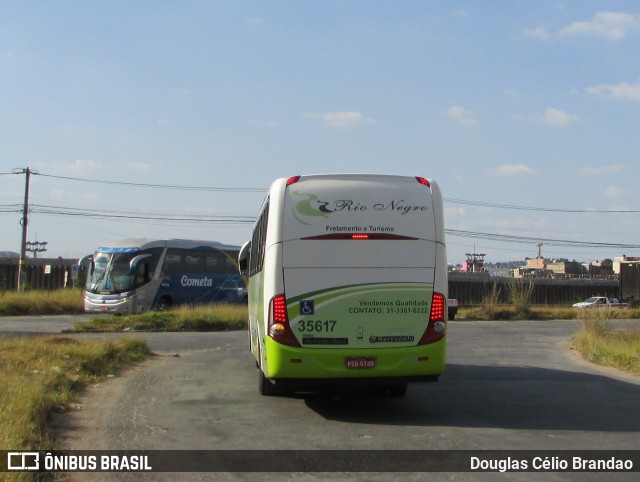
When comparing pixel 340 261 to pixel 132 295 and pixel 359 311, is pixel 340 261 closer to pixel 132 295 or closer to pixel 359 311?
pixel 359 311

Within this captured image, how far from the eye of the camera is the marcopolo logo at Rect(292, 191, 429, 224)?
10.2 m

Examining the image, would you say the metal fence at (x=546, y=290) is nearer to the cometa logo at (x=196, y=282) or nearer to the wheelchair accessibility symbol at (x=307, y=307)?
the cometa logo at (x=196, y=282)

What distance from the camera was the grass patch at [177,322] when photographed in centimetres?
2620

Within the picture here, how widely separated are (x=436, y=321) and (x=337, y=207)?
6.44 ft

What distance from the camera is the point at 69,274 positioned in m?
53.8

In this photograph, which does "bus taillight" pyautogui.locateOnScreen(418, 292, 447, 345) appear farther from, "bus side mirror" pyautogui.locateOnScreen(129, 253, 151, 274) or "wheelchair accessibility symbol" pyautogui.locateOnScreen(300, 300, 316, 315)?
"bus side mirror" pyautogui.locateOnScreen(129, 253, 151, 274)

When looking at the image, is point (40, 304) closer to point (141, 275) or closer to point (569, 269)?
point (141, 275)

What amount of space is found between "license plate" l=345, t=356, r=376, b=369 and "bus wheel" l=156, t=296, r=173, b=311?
27221 mm

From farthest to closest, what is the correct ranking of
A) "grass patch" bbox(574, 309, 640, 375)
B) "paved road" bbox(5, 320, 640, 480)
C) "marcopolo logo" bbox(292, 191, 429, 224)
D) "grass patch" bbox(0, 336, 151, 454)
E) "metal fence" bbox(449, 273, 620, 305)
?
"metal fence" bbox(449, 273, 620, 305), "grass patch" bbox(574, 309, 640, 375), "marcopolo logo" bbox(292, 191, 429, 224), "paved road" bbox(5, 320, 640, 480), "grass patch" bbox(0, 336, 151, 454)

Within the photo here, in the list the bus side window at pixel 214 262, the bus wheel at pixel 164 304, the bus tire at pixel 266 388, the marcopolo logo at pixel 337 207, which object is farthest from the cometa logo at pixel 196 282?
the marcopolo logo at pixel 337 207

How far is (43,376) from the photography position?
38.9 ft

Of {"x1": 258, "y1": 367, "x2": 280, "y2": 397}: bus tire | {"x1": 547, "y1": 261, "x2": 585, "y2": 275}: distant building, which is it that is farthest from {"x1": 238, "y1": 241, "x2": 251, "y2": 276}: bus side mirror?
{"x1": 547, "y1": 261, "x2": 585, "y2": 275}: distant building

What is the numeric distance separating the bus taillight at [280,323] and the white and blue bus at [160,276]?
2553 cm

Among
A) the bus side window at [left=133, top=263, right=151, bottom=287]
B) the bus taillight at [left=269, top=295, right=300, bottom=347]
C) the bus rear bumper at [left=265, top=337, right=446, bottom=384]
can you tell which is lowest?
the bus rear bumper at [left=265, top=337, right=446, bottom=384]
